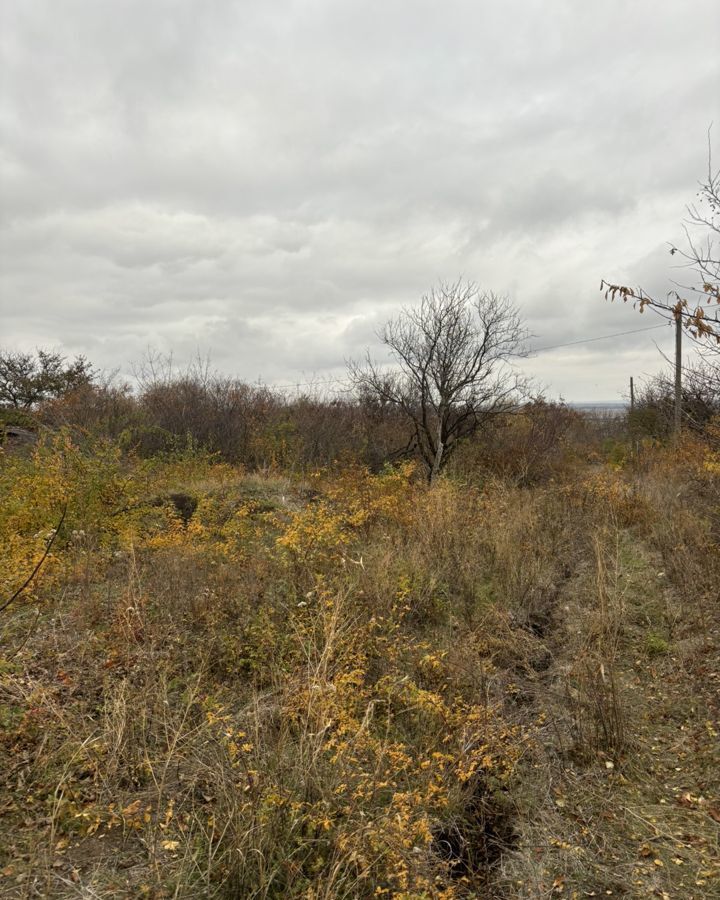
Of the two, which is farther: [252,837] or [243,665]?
[243,665]

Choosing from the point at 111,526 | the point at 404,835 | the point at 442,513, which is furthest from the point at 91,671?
the point at 442,513

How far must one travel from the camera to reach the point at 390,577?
5.65 metres

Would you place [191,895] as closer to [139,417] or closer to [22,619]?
[22,619]

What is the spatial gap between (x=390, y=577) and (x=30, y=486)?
4.93m

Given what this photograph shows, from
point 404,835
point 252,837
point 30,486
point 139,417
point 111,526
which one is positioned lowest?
point 404,835

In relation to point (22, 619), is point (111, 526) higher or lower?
higher

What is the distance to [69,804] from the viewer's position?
284 cm

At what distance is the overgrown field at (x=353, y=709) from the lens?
2.56m

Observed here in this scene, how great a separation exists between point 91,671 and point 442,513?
16.6 feet

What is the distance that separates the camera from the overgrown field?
8.41 feet

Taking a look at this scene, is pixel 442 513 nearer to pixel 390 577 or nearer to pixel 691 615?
pixel 390 577

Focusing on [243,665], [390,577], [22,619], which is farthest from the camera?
[390,577]

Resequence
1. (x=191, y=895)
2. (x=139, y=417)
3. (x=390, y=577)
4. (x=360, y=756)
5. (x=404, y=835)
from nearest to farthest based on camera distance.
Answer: (x=191, y=895)
(x=404, y=835)
(x=360, y=756)
(x=390, y=577)
(x=139, y=417)

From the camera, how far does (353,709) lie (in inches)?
135
